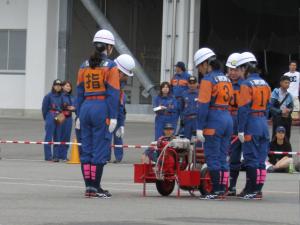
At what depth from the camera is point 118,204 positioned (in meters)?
12.9

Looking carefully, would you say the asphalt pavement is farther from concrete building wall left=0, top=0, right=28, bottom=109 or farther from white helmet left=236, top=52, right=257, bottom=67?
concrete building wall left=0, top=0, right=28, bottom=109

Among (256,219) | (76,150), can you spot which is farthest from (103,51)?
(76,150)

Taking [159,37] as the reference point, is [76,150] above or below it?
below

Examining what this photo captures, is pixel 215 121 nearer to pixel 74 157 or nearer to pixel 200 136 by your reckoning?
pixel 200 136

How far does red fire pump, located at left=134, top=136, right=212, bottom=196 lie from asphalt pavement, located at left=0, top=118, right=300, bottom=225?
0.19 metres

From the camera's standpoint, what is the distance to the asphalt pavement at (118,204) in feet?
36.3

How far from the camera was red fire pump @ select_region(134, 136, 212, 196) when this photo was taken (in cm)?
1432

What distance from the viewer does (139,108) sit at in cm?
3800

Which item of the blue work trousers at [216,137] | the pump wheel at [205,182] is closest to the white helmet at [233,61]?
the blue work trousers at [216,137]

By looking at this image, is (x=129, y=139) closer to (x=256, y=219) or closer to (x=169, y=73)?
(x=169, y=73)

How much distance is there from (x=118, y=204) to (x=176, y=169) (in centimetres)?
178

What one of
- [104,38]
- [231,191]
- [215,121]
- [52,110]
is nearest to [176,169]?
[215,121]

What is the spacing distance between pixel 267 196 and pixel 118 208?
359 centimetres

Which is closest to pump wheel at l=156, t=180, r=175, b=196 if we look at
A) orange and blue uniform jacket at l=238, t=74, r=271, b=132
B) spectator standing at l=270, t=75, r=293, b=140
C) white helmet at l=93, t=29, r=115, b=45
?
orange and blue uniform jacket at l=238, t=74, r=271, b=132
